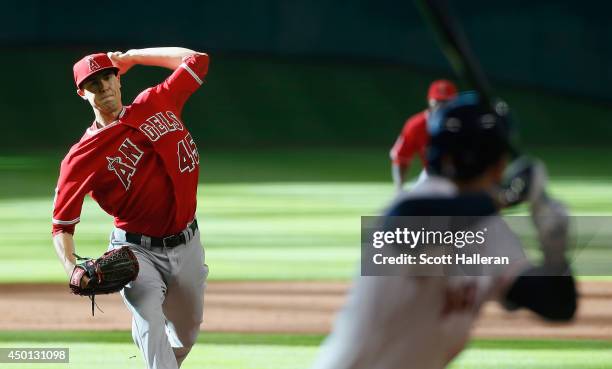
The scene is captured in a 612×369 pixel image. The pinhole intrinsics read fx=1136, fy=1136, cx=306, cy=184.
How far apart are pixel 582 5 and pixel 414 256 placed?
28.7 metres

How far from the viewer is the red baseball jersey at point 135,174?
16.9 ft

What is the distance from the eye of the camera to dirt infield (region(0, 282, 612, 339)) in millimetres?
8070

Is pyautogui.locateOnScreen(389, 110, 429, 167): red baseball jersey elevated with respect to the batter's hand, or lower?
lower

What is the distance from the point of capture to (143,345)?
500 cm

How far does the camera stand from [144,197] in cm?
526

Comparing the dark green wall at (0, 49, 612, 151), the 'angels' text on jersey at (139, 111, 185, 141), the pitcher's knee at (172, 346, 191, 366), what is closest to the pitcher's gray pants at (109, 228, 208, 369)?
the pitcher's knee at (172, 346, 191, 366)

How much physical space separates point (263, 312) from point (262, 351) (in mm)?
1518

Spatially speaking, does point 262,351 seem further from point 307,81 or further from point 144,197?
point 307,81

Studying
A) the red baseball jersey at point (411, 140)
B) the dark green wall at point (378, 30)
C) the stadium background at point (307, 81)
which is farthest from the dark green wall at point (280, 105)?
the red baseball jersey at point (411, 140)

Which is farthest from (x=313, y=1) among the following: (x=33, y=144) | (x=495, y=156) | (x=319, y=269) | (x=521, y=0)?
(x=495, y=156)

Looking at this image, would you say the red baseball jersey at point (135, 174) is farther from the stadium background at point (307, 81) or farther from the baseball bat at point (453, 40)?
the stadium background at point (307, 81)

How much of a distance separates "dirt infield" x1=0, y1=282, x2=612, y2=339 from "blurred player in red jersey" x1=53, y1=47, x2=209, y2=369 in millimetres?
2611

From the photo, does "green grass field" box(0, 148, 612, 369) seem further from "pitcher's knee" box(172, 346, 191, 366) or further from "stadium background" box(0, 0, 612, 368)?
"pitcher's knee" box(172, 346, 191, 366)

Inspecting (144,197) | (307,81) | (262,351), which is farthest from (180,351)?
(307,81)
